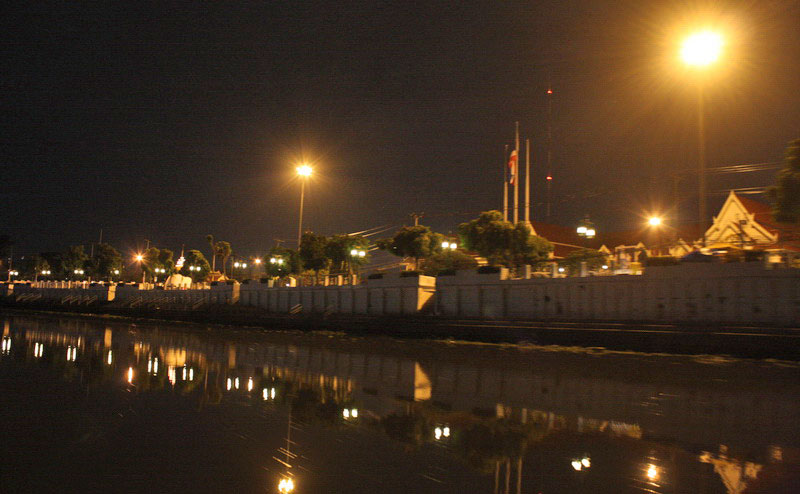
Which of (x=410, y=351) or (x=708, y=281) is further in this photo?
(x=708, y=281)

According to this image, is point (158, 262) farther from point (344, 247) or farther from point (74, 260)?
point (344, 247)

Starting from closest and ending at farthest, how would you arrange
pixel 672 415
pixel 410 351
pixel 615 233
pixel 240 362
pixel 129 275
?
pixel 672 415
pixel 240 362
pixel 410 351
pixel 615 233
pixel 129 275

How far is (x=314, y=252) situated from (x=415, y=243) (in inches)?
505

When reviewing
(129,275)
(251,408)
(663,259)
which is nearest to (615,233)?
(663,259)

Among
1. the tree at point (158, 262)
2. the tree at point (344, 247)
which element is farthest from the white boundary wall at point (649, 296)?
the tree at point (158, 262)

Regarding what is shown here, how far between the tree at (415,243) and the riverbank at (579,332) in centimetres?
947

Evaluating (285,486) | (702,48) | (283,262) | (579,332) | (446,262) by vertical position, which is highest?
(702,48)

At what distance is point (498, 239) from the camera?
118 feet

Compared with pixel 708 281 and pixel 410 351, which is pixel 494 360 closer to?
pixel 410 351

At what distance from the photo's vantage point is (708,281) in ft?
70.5

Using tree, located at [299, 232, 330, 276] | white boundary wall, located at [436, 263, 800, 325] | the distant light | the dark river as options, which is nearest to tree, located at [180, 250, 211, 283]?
tree, located at [299, 232, 330, 276]

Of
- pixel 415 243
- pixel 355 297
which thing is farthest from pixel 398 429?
pixel 415 243

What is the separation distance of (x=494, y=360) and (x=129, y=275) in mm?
127924

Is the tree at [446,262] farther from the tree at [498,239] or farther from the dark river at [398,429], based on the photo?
the dark river at [398,429]
